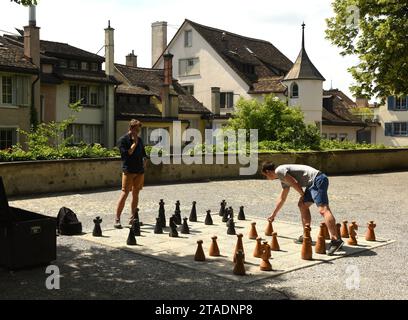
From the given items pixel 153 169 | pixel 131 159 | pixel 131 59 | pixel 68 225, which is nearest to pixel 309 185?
pixel 131 159

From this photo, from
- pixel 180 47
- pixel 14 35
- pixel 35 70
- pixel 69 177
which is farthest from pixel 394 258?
pixel 180 47

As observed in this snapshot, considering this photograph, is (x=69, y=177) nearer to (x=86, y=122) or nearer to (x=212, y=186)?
(x=212, y=186)

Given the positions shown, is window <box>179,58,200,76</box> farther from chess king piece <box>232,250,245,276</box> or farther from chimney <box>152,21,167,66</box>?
chess king piece <box>232,250,245,276</box>

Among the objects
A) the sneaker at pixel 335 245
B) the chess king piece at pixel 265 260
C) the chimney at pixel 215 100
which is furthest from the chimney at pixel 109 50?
the chess king piece at pixel 265 260

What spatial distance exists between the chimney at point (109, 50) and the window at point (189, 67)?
12.0 m

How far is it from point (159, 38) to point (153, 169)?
1425 inches

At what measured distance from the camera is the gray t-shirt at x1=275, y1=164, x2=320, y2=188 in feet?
31.0

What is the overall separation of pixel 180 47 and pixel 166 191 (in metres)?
35.7

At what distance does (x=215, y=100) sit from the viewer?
Result: 48.1 m

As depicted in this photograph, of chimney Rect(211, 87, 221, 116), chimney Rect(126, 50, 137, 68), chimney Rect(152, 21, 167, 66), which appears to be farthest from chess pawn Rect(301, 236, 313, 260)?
chimney Rect(152, 21, 167, 66)

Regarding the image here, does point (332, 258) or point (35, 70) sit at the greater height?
point (35, 70)

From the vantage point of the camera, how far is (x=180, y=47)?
5172 centimetres

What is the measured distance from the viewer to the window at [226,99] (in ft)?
161

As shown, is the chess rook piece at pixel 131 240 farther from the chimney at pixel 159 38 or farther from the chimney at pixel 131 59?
the chimney at pixel 159 38
